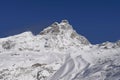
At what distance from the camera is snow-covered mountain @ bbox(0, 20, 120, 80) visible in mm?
112988

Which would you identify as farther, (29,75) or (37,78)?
(29,75)

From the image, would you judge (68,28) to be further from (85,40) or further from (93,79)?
(93,79)

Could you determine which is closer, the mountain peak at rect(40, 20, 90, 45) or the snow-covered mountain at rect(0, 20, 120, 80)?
the snow-covered mountain at rect(0, 20, 120, 80)

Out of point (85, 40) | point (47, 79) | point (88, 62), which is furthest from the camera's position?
point (85, 40)

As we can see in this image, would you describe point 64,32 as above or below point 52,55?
above

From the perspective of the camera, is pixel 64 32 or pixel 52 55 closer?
pixel 52 55

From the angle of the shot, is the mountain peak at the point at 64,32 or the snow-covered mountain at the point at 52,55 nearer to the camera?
the snow-covered mountain at the point at 52,55

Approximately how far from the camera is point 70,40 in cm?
17825

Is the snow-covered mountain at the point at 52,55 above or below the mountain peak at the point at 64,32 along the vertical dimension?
below

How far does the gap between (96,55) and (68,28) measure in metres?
58.4

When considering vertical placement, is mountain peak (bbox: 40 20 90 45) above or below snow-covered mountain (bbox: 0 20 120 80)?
above

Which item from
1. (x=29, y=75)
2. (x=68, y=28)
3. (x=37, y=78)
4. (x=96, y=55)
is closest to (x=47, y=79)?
(x=37, y=78)

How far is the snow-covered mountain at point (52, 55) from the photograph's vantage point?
112988mm

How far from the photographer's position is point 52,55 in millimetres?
150000
